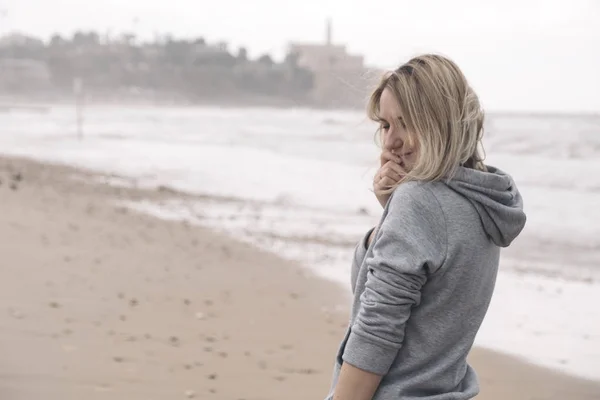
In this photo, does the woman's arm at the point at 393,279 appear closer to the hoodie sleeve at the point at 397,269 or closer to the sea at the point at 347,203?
the hoodie sleeve at the point at 397,269

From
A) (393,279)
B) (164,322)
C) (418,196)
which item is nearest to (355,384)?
(393,279)

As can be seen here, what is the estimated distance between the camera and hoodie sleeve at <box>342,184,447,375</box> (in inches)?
59.4

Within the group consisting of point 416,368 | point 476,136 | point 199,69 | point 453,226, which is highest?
point 476,136

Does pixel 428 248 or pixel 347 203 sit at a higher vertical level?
pixel 428 248

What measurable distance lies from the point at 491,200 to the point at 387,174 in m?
0.23

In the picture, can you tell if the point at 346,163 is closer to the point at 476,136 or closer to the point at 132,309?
the point at 132,309

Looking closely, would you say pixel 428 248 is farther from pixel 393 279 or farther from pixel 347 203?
pixel 347 203

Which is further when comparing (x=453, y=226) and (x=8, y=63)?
(x=8, y=63)

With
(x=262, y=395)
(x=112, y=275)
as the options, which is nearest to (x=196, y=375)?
(x=262, y=395)

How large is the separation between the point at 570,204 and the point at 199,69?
3651 inches

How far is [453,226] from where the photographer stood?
153 centimetres

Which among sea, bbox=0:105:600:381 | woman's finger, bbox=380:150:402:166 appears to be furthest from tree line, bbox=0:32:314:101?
woman's finger, bbox=380:150:402:166

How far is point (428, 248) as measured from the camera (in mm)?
1511

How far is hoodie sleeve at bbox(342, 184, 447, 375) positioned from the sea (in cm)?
38
